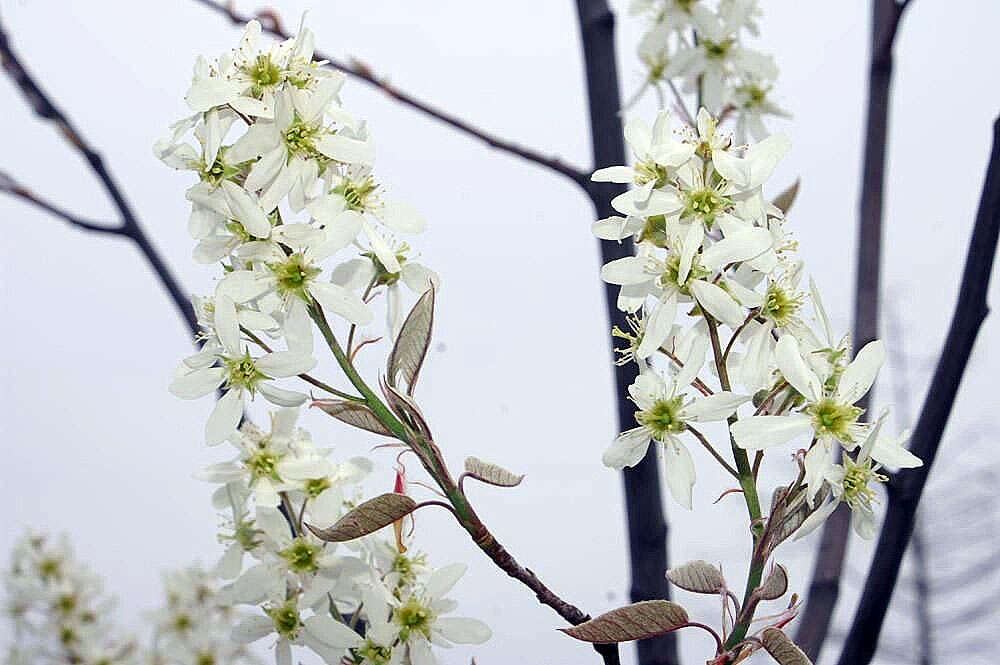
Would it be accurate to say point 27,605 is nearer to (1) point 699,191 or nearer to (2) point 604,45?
(2) point 604,45

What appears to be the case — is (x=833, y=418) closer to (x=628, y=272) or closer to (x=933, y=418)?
(x=628, y=272)

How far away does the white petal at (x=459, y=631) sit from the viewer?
0.48 m

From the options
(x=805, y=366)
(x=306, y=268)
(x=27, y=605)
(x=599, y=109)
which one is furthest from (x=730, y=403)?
(x=27, y=605)

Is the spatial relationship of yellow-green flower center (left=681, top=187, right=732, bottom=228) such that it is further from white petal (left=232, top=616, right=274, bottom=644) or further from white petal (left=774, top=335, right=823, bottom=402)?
white petal (left=232, top=616, right=274, bottom=644)

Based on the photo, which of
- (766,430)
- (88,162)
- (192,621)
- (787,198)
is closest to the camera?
(766,430)

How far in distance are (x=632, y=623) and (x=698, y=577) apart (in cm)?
4

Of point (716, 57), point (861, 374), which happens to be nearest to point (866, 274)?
point (716, 57)

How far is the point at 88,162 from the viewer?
0.71 meters

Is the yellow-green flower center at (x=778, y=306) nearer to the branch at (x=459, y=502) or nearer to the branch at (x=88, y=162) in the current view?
the branch at (x=459, y=502)

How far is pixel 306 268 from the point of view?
389mm

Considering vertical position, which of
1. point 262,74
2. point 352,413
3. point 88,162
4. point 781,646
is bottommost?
point 781,646

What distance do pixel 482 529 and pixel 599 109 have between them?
0.40 meters

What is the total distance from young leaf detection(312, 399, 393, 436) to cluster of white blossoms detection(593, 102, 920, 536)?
0.09m

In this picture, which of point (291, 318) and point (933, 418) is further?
point (933, 418)
